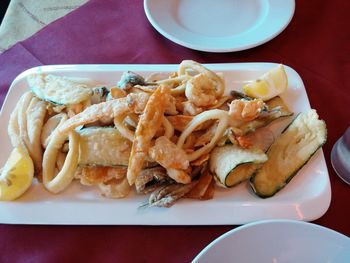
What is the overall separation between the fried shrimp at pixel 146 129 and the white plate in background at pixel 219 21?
1.17 feet

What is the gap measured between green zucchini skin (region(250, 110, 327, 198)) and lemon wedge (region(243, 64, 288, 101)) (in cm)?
10

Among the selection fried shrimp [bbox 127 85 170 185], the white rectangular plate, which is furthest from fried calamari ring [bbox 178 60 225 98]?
the white rectangular plate

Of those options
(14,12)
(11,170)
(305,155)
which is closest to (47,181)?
(11,170)

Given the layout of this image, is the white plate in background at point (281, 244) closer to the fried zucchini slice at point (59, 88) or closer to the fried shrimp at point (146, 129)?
the fried shrimp at point (146, 129)

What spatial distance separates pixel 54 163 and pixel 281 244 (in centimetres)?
57

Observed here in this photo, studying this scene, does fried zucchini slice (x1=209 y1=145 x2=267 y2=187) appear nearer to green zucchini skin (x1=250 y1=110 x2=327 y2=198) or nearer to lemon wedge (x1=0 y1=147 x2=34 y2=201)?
green zucchini skin (x1=250 y1=110 x2=327 y2=198)

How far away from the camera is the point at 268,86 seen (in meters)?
1.10

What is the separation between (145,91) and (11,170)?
1.23ft

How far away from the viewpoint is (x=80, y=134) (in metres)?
0.99

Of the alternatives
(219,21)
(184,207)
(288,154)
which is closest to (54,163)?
(184,207)

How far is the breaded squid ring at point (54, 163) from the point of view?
95 centimetres

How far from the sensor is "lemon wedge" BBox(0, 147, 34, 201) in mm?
934

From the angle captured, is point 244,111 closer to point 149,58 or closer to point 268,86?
point 268,86

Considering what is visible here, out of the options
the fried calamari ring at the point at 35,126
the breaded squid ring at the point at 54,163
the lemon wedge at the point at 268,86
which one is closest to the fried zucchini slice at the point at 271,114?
the lemon wedge at the point at 268,86
